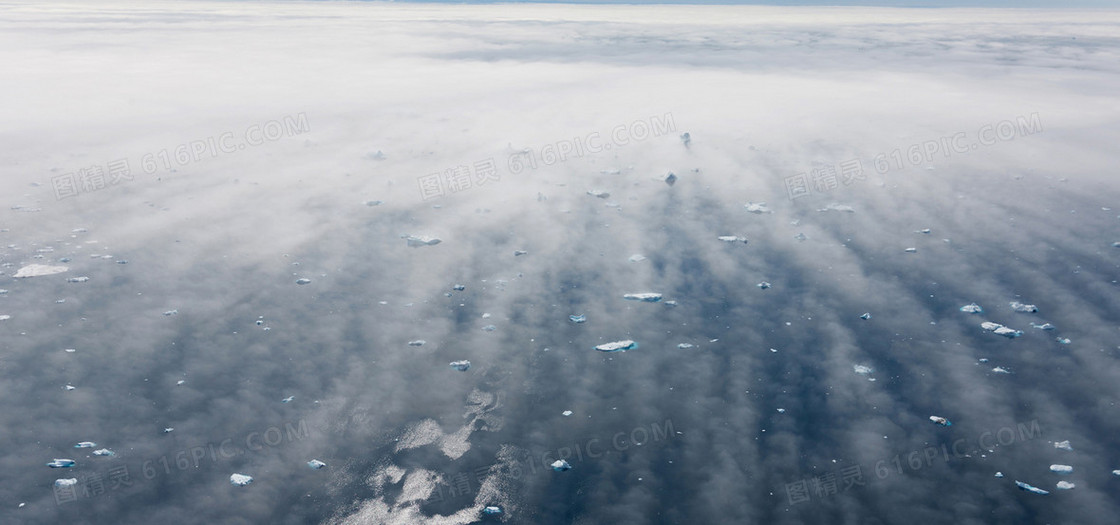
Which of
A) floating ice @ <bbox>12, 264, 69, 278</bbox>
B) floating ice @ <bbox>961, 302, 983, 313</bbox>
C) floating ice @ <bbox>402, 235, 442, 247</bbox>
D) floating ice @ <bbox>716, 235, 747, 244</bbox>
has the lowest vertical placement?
floating ice @ <bbox>961, 302, 983, 313</bbox>

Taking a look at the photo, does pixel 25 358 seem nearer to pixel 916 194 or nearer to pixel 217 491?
pixel 217 491

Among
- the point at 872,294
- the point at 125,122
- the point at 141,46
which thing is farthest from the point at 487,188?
the point at 141,46

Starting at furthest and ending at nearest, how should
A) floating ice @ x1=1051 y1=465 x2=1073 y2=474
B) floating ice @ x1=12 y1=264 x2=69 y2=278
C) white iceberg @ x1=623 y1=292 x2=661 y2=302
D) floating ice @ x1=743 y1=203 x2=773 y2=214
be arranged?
1. floating ice @ x1=743 y1=203 x2=773 y2=214
2. floating ice @ x1=12 y1=264 x2=69 y2=278
3. white iceberg @ x1=623 y1=292 x2=661 y2=302
4. floating ice @ x1=1051 y1=465 x2=1073 y2=474

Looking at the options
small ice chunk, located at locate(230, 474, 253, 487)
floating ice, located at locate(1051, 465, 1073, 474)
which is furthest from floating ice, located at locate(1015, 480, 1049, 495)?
small ice chunk, located at locate(230, 474, 253, 487)

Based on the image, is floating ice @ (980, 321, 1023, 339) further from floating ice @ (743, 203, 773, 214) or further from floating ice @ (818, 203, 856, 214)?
floating ice @ (743, 203, 773, 214)

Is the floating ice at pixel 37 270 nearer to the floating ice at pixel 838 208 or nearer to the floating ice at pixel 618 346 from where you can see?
the floating ice at pixel 618 346

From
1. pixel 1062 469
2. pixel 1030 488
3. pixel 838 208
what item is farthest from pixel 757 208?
pixel 1030 488

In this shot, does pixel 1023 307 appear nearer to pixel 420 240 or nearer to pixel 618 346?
pixel 618 346
